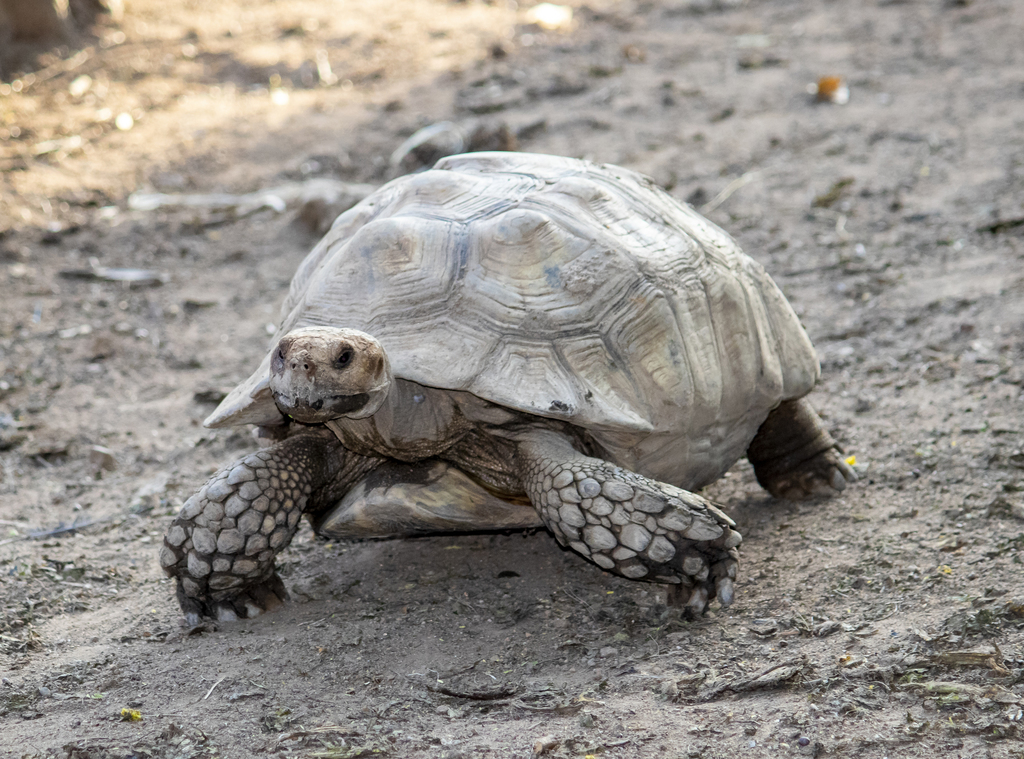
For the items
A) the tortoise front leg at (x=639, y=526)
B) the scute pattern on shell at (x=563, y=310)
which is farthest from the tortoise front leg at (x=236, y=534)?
the tortoise front leg at (x=639, y=526)

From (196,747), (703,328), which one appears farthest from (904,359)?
(196,747)

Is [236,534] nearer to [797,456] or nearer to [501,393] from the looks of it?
[501,393]

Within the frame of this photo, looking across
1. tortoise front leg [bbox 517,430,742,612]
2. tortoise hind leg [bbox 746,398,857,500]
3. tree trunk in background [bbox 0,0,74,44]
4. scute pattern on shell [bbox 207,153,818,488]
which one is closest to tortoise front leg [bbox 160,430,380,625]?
scute pattern on shell [bbox 207,153,818,488]

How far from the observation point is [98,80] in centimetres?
912

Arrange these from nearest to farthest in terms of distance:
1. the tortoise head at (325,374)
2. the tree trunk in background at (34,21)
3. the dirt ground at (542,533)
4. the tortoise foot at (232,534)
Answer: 1. the dirt ground at (542,533)
2. the tortoise head at (325,374)
3. the tortoise foot at (232,534)
4. the tree trunk in background at (34,21)

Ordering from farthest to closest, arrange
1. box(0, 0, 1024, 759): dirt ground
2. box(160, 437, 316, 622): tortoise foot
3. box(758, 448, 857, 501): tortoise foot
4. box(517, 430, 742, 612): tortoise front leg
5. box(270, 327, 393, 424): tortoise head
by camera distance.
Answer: box(758, 448, 857, 501): tortoise foot, box(160, 437, 316, 622): tortoise foot, box(517, 430, 742, 612): tortoise front leg, box(270, 327, 393, 424): tortoise head, box(0, 0, 1024, 759): dirt ground

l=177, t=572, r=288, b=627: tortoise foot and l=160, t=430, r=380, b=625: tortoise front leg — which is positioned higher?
l=160, t=430, r=380, b=625: tortoise front leg

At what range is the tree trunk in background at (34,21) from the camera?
30.4ft

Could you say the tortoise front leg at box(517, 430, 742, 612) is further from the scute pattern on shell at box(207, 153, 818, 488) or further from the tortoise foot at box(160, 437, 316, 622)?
the tortoise foot at box(160, 437, 316, 622)

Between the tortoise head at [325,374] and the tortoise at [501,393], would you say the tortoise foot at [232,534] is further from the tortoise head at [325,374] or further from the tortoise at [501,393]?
the tortoise head at [325,374]

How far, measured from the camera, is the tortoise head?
8.14 feet

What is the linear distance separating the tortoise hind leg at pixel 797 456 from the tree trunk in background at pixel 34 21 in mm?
8473

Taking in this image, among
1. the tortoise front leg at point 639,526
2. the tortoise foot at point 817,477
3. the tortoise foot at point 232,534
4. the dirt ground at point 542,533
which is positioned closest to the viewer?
the dirt ground at point 542,533

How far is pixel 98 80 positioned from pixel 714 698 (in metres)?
8.64
